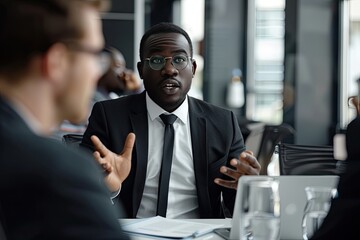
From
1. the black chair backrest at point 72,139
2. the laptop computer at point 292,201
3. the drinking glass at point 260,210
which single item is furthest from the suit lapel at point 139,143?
the drinking glass at point 260,210

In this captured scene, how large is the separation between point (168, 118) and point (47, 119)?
1720 millimetres

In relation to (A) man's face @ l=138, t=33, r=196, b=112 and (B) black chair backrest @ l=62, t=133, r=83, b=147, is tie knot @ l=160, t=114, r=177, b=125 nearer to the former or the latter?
(A) man's face @ l=138, t=33, r=196, b=112

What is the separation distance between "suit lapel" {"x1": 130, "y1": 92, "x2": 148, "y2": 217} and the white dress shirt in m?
0.02

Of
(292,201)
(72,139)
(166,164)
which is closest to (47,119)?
(292,201)

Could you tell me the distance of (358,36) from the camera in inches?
249

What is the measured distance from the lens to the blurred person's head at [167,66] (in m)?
2.91

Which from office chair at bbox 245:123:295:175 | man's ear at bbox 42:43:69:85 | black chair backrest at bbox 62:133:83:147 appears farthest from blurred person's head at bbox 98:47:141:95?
man's ear at bbox 42:43:69:85

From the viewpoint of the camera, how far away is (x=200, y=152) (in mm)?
2865

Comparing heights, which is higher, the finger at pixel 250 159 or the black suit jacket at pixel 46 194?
the black suit jacket at pixel 46 194

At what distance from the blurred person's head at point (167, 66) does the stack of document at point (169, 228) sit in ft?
2.37

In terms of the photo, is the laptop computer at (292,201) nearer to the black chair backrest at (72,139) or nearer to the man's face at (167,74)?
the man's face at (167,74)

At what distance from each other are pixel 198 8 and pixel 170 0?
46.6 inches

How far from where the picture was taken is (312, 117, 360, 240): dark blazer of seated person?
1340 millimetres

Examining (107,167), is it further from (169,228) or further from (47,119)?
Result: (47,119)
